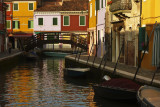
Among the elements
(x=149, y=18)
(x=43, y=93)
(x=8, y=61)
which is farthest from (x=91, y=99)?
(x=8, y=61)

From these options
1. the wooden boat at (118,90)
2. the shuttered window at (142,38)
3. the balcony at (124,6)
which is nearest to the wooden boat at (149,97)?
the wooden boat at (118,90)

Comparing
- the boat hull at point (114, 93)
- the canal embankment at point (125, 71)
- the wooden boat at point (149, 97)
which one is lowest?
the boat hull at point (114, 93)

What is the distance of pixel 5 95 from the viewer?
1773 cm

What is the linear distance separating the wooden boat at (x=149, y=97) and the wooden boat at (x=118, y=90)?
139 cm

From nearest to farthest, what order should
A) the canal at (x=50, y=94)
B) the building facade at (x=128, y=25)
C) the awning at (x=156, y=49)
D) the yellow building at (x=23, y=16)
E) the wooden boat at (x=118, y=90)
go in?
the wooden boat at (x=118, y=90) < the canal at (x=50, y=94) < the awning at (x=156, y=49) < the building facade at (x=128, y=25) < the yellow building at (x=23, y=16)

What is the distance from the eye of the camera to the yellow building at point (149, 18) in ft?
68.5

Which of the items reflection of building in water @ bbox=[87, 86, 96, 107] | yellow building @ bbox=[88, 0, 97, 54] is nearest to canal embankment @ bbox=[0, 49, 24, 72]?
yellow building @ bbox=[88, 0, 97, 54]

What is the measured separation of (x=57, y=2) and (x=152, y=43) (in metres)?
54.2

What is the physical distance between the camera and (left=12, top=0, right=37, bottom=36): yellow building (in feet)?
215

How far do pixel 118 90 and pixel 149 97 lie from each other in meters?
3.42

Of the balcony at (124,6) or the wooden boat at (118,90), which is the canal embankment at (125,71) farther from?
the balcony at (124,6)

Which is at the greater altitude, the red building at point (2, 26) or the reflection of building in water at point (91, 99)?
the red building at point (2, 26)

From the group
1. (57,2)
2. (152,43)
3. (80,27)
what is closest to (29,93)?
(152,43)

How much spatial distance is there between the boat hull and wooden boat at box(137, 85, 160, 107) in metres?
1.41
